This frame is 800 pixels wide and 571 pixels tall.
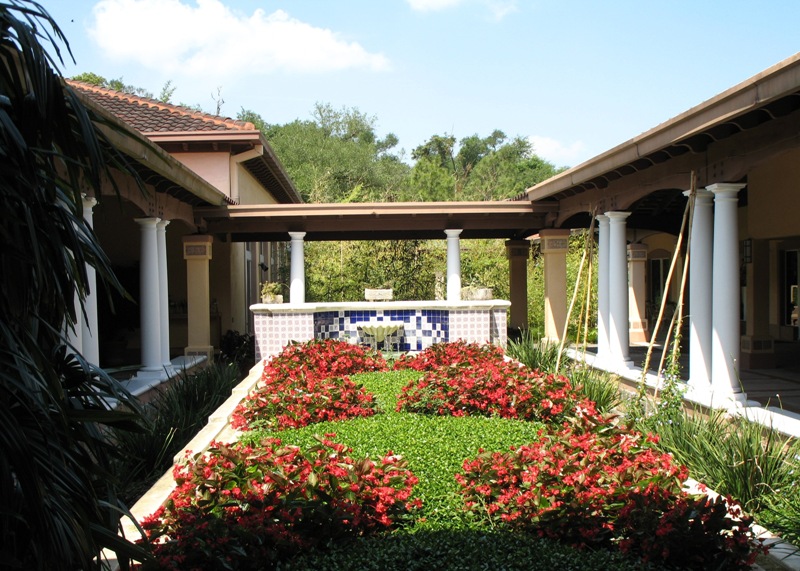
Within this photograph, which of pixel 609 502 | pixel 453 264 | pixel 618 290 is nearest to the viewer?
pixel 609 502

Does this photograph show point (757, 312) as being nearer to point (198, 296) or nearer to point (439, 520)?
point (439, 520)

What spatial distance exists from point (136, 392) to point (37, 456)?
789 cm

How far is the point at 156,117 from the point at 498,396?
12374 millimetres

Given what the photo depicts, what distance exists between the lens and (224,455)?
494 centimetres

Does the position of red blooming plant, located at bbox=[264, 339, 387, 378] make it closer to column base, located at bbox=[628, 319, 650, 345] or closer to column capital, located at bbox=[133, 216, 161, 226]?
column capital, located at bbox=[133, 216, 161, 226]

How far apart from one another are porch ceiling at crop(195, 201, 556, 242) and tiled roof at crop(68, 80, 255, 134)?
290cm

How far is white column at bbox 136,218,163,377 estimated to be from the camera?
11.1 metres

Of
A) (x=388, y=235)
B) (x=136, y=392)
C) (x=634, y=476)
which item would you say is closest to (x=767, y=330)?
(x=388, y=235)

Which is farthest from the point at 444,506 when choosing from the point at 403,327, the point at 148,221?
the point at 403,327

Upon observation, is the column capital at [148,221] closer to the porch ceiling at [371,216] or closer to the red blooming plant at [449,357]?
the porch ceiling at [371,216]

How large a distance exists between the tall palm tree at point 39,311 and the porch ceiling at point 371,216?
11.3 m

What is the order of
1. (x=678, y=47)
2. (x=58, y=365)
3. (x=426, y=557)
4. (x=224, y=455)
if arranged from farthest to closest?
1. (x=678, y=47)
2. (x=224, y=455)
3. (x=426, y=557)
4. (x=58, y=365)

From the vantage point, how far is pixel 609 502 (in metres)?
4.39

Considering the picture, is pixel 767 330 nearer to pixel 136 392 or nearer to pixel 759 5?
pixel 759 5
